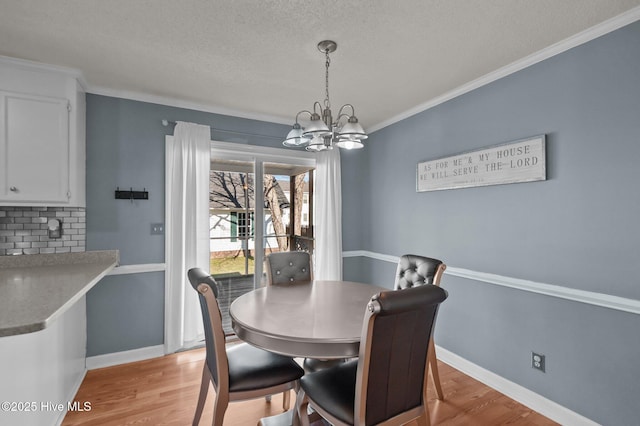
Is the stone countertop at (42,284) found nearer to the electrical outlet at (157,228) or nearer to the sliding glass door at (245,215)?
the electrical outlet at (157,228)

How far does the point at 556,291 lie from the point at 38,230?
400 cm

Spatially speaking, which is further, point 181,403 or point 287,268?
point 287,268

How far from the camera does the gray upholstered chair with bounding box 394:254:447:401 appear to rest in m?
2.16

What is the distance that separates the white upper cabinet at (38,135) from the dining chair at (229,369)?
1635 mm

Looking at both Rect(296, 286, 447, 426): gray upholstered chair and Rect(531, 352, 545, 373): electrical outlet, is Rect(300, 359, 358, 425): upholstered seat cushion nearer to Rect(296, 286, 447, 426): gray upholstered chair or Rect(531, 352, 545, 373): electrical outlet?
Rect(296, 286, 447, 426): gray upholstered chair

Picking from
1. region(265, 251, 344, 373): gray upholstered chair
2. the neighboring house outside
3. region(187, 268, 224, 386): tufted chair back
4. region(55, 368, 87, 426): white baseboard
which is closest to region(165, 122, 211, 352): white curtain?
the neighboring house outside

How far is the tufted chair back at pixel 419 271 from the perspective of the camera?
215 centimetres

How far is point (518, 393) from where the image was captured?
7.45 ft

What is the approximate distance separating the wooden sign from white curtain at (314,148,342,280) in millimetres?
1115

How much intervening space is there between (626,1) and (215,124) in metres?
3.26

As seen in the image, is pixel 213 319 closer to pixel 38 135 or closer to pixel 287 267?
pixel 287 267

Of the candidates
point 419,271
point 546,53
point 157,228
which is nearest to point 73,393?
point 157,228

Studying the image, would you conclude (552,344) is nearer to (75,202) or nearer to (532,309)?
(532,309)

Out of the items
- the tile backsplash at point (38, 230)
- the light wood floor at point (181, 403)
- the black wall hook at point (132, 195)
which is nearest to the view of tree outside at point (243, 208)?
the black wall hook at point (132, 195)
